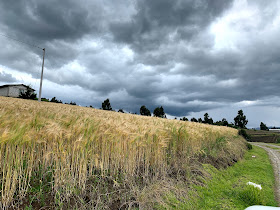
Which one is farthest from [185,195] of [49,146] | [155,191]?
[49,146]

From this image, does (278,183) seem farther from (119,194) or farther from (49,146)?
(49,146)

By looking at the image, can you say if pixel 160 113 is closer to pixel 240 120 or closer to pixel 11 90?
pixel 240 120

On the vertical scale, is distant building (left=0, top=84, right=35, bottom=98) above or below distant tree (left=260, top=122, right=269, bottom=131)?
above

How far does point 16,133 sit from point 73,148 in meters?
Answer: 0.88

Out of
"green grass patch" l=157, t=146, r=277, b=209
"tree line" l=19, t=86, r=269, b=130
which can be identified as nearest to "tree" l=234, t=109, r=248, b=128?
"tree line" l=19, t=86, r=269, b=130

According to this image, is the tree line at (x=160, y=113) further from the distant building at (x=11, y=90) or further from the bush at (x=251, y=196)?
the bush at (x=251, y=196)

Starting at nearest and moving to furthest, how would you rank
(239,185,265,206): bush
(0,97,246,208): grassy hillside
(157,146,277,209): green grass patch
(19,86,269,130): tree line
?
(0,97,246,208): grassy hillside
(157,146,277,209): green grass patch
(239,185,265,206): bush
(19,86,269,130): tree line

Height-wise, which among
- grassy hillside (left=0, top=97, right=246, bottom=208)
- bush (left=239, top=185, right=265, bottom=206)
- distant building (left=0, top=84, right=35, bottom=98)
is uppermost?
distant building (left=0, top=84, right=35, bottom=98)

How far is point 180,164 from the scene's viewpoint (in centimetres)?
504

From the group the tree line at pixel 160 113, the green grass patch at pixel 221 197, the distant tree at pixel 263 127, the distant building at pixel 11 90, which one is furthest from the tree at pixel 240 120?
the distant building at pixel 11 90

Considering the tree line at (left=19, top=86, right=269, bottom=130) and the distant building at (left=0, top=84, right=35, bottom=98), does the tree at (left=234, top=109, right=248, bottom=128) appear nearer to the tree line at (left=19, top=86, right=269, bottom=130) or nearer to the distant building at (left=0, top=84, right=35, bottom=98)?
the tree line at (left=19, top=86, right=269, bottom=130)

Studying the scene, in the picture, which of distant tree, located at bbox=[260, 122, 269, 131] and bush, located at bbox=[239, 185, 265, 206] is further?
distant tree, located at bbox=[260, 122, 269, 131]

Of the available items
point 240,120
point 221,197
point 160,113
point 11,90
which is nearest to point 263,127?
point 240,120

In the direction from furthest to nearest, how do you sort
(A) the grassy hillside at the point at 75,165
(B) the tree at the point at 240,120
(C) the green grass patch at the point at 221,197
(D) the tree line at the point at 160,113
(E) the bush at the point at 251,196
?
(B) the tree at the point at 240,120, (D) the tree line at the point at 160,113, (E) the bush at the point at 251,196, (C) the green grass patch at the point at 221,197, (A) the grassy hillside at the point at 75,165
